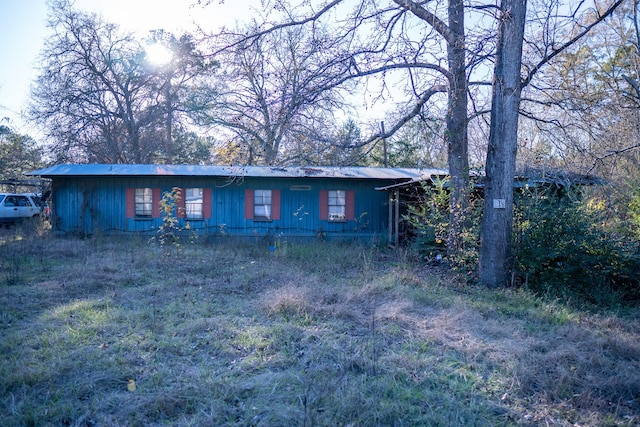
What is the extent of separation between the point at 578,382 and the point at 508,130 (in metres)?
5.10

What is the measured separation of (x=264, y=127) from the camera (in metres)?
7.76

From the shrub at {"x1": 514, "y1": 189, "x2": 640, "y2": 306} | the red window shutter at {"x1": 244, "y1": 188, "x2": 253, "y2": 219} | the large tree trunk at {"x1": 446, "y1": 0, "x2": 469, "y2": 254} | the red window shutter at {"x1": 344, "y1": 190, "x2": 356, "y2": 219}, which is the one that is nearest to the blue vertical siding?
the red window shutter at {"x1": 244, "y1": 188, "x2": 253, "y2": 219}

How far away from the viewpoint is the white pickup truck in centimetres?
1864

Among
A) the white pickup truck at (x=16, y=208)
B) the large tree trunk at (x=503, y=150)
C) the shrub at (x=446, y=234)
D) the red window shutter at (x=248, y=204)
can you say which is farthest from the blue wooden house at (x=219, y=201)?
the large tree trunk at (x=503, y=150)

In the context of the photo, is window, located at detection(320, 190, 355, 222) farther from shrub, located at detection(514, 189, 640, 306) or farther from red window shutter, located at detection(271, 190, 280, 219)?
shrub, located at detection(514, 189, 640, 306)

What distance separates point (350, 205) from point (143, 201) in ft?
25.3

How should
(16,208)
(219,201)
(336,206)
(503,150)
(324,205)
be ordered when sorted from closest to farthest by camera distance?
(503,150), (219,201), (324,205), (336,206), (16,208)

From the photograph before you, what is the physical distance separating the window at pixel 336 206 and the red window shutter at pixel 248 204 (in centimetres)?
297

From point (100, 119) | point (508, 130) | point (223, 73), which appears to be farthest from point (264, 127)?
point (100, 119)

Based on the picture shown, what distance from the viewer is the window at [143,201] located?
618 inches

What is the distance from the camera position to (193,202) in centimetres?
1569

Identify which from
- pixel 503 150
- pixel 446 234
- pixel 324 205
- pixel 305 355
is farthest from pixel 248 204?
pixel 305 355

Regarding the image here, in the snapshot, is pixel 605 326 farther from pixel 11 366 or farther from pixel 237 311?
pixel 11 366

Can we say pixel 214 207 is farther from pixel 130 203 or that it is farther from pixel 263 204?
pixel 130 203
